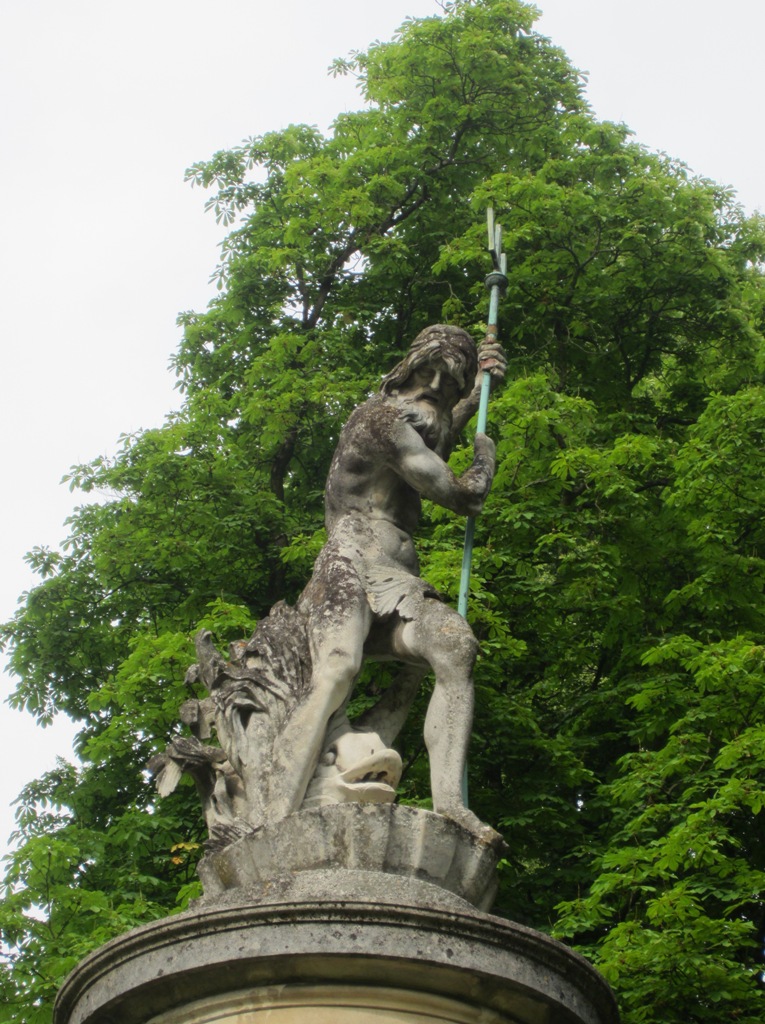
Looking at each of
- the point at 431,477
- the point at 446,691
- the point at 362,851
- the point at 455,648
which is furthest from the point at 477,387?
the point at 362,851

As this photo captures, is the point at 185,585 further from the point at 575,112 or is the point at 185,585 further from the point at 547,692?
the point at 575,112

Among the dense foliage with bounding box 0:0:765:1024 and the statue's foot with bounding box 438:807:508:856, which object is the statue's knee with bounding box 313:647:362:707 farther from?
→ the dense foliage with bounding box 0:0:765:1024

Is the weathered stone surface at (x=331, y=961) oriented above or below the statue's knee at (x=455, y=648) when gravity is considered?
below

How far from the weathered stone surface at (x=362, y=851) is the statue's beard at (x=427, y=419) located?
6.81ft

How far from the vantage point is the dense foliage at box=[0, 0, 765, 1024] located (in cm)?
1016

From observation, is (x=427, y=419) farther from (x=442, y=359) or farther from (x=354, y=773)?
(x=354, y=773)

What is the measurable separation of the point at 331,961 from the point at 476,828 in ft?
3.37

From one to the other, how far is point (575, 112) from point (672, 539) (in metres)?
6.47

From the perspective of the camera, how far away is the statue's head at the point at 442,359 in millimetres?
7703

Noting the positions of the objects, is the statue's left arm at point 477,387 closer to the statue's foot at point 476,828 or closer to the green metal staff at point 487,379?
the green metal staff at point 487,379

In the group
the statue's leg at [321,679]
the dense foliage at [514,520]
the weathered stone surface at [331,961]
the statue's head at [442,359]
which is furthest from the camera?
the dense foliage at [514,520]

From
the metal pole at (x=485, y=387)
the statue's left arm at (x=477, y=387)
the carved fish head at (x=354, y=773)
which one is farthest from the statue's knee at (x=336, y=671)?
the statue's left arm at (x=477, y=387)

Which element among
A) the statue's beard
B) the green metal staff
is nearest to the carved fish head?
the green metal staff

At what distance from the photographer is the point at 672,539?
12.9 m
